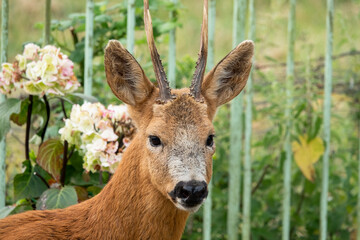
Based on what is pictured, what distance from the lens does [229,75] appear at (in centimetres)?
318

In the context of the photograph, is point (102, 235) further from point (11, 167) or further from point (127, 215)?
point (11, 167)

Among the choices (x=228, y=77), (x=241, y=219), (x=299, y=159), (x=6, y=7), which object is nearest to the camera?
(x=228, y=77)

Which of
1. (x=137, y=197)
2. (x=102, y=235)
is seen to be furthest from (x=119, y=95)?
(x=102, y=235)

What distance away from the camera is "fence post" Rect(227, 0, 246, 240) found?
14.4ft

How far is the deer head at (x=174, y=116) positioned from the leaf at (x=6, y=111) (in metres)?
0.86

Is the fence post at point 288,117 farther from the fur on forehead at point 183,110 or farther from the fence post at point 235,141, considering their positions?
the fur on forehead at point 183,110

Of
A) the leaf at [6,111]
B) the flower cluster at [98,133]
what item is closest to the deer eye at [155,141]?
the flower cluster at [98,133]

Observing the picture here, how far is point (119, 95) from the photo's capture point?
9.72ft

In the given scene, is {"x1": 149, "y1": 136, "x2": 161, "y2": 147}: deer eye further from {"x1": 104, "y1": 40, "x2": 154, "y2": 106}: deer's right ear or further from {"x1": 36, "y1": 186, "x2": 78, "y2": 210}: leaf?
{"x1": 36, "y1": 186, "x2": 78, "y2": 210}: leaf

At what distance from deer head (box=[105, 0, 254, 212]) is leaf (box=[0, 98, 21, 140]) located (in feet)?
2.83

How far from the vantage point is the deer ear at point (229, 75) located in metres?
3.08

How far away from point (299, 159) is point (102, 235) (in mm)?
2210

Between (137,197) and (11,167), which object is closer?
(137,197)

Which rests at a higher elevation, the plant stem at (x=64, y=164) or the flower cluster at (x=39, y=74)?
the flower cluster at (x=39, y=74)
